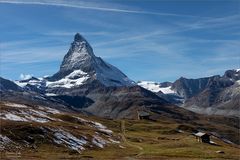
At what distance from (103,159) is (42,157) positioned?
640 inches

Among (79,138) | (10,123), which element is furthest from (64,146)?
(10,123)

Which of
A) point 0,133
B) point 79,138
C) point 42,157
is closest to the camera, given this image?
point 42,157

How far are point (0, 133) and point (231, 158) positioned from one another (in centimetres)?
7128

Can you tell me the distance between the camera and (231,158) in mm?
146000

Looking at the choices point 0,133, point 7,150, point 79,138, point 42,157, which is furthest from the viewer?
point 79,138

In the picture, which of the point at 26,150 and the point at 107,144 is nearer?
the point at 26,150

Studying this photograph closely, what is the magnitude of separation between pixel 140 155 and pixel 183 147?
30844 millimetres

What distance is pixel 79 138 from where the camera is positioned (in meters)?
171

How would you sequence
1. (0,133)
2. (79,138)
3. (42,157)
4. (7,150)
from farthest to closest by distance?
(79,138) < (0,133) < (7,150) < (42,157)

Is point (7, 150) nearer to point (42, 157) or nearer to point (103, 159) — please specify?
point (42, 157)

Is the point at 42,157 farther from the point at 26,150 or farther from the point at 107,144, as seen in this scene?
the point at 107,144

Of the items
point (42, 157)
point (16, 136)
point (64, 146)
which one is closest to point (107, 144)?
point (64, 146)

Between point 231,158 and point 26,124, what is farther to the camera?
point 26,124

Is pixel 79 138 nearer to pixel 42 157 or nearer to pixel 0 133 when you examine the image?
pixel 0 133
